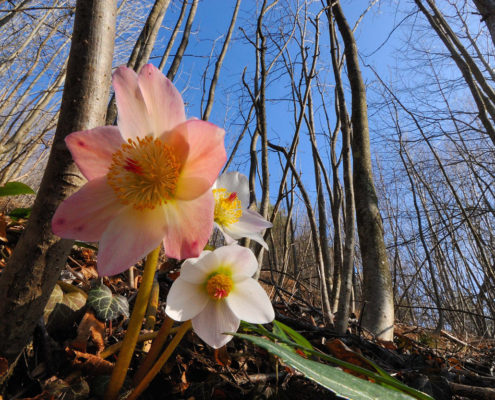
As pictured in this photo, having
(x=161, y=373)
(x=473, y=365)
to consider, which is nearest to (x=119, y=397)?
(x=161, y=373)

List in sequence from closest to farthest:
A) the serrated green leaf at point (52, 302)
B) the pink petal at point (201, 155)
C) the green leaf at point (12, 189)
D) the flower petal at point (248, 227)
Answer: the pink petal at point (201, 155) < the flower petal at point (248, 227) < the serrated green leaf at point (52, 302) < the green leaf at point (12, 189)

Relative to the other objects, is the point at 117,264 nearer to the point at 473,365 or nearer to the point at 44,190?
the point at 44,190

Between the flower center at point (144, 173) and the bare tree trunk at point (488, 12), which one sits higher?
the bare tree trunk at point (488, 12)

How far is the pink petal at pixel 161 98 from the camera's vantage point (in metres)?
0.36

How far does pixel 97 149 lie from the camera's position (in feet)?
1.23

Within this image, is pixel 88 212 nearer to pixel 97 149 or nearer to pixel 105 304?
pixel 97 149

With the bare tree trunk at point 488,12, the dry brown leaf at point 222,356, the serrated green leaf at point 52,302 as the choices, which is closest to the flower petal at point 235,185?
the dry brown leaf at point 222,356

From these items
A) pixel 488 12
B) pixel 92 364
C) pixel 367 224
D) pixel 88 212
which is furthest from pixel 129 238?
pixel 488 12

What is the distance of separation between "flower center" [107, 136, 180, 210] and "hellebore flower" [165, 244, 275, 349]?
0.11 m

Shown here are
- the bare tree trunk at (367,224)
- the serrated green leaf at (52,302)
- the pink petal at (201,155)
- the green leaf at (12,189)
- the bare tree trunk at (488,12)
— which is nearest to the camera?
the pink petal at (201,155)

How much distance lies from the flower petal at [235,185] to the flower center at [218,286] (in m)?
0.14

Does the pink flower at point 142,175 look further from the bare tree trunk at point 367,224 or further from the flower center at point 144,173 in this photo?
the bare tree trunk at point 367,224

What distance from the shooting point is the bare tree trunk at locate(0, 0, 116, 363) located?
43cm

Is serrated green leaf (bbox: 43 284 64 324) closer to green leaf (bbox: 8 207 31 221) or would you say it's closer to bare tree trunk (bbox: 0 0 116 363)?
bare tree trunk (bbox: 0 0 116 363)
